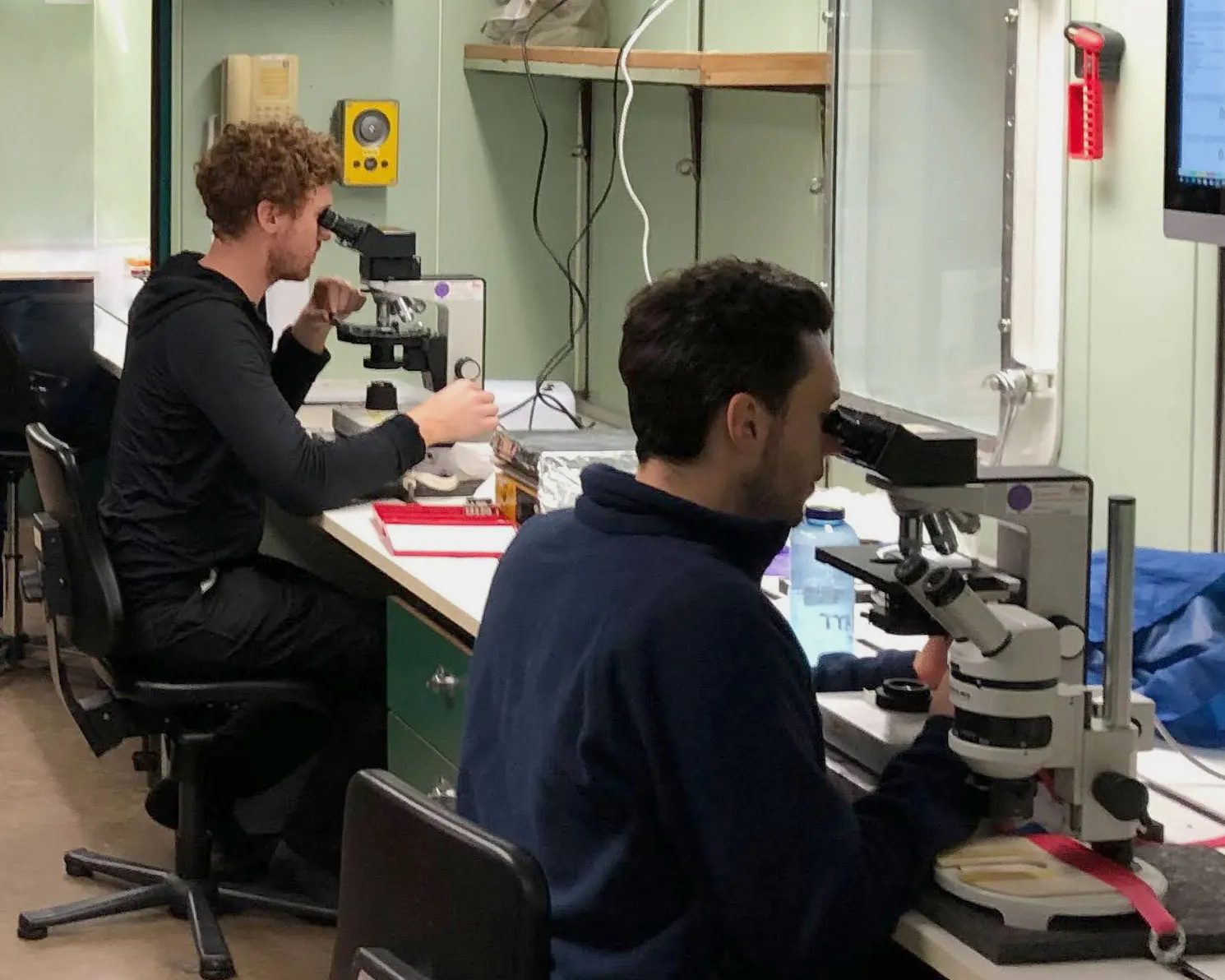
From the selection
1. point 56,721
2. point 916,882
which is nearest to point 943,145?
point 916,882

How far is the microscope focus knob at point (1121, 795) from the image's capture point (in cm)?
154

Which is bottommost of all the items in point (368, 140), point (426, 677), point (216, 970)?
point (216, 970)

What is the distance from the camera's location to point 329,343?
427cm

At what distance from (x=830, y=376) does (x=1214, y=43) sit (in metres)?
0.73

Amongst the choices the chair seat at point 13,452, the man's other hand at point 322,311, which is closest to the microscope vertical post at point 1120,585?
the man's other hand at point 322,311

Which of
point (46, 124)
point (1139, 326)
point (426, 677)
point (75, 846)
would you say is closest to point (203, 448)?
point (426, 677)

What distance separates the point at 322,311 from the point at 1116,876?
90.6 inches

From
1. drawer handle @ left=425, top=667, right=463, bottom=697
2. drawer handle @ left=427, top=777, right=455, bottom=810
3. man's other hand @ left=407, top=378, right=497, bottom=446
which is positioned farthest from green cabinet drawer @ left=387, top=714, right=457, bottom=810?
man's other hand @ left=407, top=378, right=497, bottom=446

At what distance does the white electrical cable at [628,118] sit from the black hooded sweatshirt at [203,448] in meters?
0.92

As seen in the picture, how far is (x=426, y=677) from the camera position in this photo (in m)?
2.75

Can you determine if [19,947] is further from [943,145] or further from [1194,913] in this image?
[1194,913]

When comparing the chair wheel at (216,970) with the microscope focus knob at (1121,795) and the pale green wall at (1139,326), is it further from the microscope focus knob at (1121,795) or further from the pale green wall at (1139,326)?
the microscope focus knob at (1121,795)

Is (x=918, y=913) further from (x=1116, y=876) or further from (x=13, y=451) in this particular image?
(x=13, y=451)

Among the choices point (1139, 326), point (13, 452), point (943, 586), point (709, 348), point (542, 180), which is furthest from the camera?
point (13, 452)
